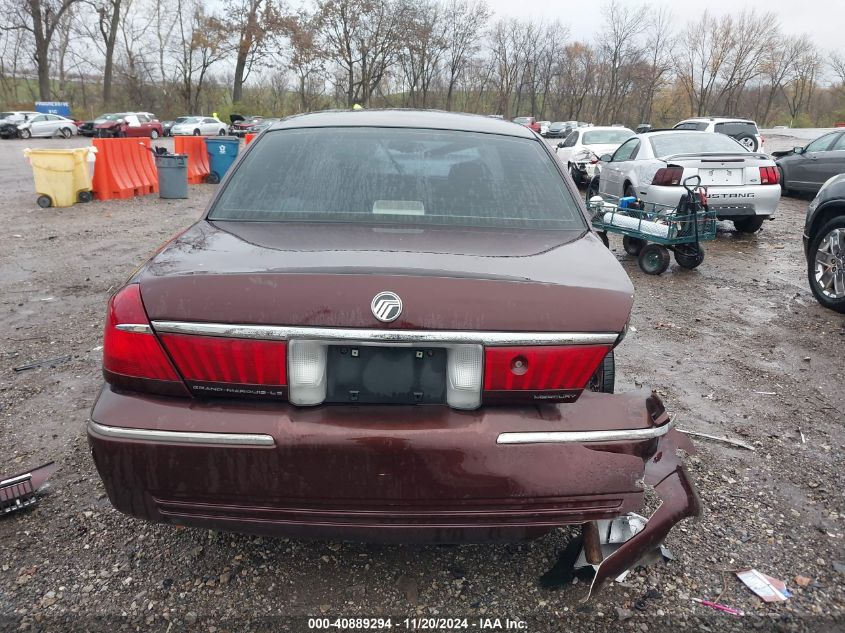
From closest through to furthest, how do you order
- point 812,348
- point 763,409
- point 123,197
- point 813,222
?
point 763,409 → point 812,348 → point 813,222 → point 123,197

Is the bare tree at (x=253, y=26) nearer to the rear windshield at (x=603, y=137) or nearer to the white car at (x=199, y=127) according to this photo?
the white car at (x=199, y=127)

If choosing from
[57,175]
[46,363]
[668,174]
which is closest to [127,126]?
[57,175]

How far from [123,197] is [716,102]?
66042 millimetres

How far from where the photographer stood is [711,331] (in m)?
5.43

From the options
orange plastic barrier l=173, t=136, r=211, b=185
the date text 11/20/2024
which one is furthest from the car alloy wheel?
orange plastic barrier l=173, t=136, r=211, b=185

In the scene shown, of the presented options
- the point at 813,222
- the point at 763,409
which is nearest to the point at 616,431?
the point at 763,409

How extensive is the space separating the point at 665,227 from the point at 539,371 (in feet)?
19.5

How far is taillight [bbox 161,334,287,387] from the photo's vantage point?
1.86 metres

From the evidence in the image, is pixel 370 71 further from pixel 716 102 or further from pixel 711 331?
pixel 711 331

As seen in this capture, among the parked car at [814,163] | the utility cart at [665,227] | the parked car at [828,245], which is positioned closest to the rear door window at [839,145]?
the parked car at [814,163]

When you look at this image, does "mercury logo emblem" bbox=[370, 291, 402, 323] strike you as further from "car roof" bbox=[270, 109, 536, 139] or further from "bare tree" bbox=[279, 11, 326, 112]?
"bare tree" bbox=[279, 11, 326, 112]

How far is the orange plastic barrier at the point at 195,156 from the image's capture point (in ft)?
53.1

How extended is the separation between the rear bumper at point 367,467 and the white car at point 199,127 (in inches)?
1743

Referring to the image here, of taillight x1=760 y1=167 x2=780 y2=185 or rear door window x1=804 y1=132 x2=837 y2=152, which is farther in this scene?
rear door window x1=804 y1=132 x2=837 y2=152
